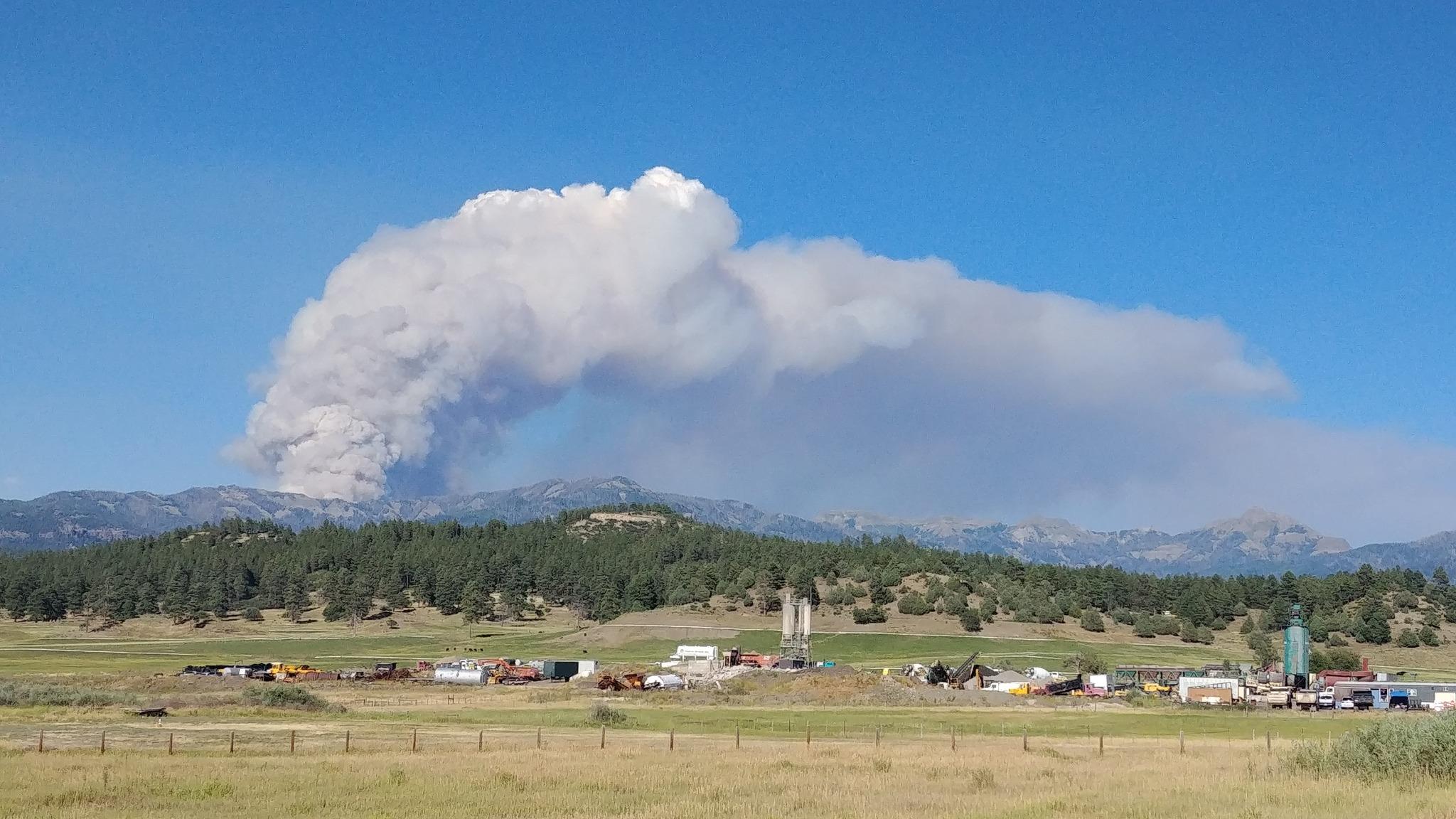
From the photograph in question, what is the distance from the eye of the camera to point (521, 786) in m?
39.3

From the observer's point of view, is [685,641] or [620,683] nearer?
[620,683]

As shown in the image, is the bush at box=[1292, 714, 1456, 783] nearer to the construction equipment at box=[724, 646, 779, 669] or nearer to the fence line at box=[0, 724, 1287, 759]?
the fence line at box=[0, 724, 1287, 759]

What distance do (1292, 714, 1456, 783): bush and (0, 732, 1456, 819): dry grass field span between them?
1.02 metres

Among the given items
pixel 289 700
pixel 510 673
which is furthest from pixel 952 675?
pixel 289 700

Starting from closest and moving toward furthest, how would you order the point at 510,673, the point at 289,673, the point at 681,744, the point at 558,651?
1. the point at 681,744
2. the point at 289,673
3. the point at 510,673
4. the point at 558,651

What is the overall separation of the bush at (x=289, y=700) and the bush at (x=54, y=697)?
8.06 metres

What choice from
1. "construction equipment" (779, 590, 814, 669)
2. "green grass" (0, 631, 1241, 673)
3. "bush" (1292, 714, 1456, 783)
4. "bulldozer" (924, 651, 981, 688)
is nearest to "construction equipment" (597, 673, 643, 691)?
"construction equipment" (779, 590, 814, 669)

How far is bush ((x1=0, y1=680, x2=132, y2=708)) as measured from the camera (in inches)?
3135

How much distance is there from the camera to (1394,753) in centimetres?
3722

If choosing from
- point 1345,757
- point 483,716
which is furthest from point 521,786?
point 483,716

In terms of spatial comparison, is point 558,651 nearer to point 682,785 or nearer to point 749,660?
point 749,660

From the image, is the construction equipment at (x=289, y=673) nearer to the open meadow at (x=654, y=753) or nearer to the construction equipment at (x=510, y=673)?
the open meadow at (x=654, y=753)

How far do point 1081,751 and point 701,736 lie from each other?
19.1m

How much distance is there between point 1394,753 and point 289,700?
222 ft
